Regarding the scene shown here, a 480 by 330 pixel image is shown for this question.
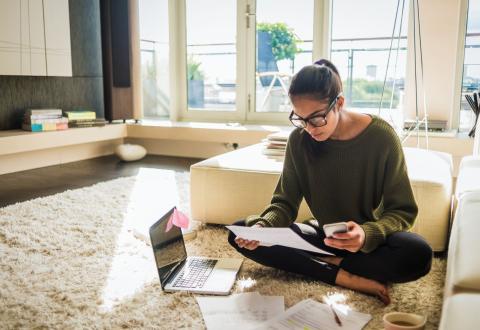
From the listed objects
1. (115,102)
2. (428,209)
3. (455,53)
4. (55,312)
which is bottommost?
(55,312)

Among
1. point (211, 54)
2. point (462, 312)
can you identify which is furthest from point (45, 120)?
point (462, 312)

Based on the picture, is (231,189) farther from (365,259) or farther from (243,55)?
(243,55)

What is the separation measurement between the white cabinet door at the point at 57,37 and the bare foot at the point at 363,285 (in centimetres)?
338

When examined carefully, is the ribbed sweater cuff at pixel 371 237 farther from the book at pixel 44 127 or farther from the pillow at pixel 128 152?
the pillow at pixel 128 152

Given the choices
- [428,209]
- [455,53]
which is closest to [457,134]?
[455,53]

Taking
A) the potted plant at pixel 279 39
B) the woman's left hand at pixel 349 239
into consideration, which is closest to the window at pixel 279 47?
the potted plant at pixel 279 39

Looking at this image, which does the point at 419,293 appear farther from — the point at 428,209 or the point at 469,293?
the point at 469,293

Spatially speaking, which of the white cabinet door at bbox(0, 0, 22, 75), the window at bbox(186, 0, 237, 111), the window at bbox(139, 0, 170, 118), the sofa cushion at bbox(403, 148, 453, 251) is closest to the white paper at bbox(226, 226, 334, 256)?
the sofa cushion at bbox(403, 148, 453, 251)

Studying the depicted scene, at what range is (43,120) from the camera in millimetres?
4156

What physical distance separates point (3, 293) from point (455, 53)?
3.65 metres

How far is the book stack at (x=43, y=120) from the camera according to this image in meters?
4.08

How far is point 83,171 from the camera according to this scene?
4.16 meters

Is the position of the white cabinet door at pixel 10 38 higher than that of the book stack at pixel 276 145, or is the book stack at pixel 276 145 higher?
the white cabinet door at pixel 10 38

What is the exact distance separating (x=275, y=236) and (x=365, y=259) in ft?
1.33
